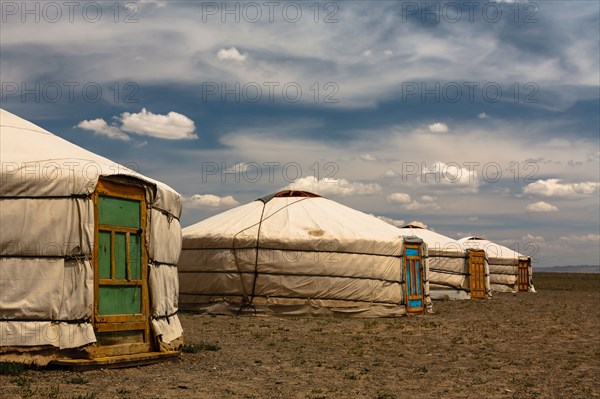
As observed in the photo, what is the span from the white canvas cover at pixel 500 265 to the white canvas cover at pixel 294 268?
12.3m

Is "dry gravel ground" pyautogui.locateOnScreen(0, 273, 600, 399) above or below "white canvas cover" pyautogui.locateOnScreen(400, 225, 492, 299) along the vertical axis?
below

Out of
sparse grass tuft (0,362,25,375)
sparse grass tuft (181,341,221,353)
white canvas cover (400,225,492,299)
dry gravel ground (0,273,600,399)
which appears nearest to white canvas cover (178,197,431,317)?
dry gravel ground (0,273,600,399)

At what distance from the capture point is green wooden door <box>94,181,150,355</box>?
715cm

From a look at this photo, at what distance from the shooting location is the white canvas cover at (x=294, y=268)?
13.0 meters

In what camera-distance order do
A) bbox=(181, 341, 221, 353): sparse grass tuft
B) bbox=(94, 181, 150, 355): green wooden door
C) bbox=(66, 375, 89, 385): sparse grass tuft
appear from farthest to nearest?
1. bbox=(181, 341, 221, 353): sparse grass tuft
2. bbox=(94, 181, 150, 355): green wooden door
3. bbox=(66, 375, 89, 385): sparse grass tuft

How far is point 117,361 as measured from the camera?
6953mm

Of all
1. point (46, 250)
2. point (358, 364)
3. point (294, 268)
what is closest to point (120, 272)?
point (46, 250)

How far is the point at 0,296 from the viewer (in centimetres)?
671

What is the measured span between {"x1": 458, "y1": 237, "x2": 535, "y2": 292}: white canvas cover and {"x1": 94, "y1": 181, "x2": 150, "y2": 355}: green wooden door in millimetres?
18884

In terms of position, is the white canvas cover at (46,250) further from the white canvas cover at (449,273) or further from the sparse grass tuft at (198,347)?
the white canvas cover at (449,273)

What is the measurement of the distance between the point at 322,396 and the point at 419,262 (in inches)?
344

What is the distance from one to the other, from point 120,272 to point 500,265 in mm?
20364

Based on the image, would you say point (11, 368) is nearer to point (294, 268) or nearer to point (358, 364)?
point (358, 364)

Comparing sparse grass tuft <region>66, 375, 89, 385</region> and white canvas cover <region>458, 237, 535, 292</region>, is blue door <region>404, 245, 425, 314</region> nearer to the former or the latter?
sparse grass tuft <region>66, 375, 89, 385</region>
